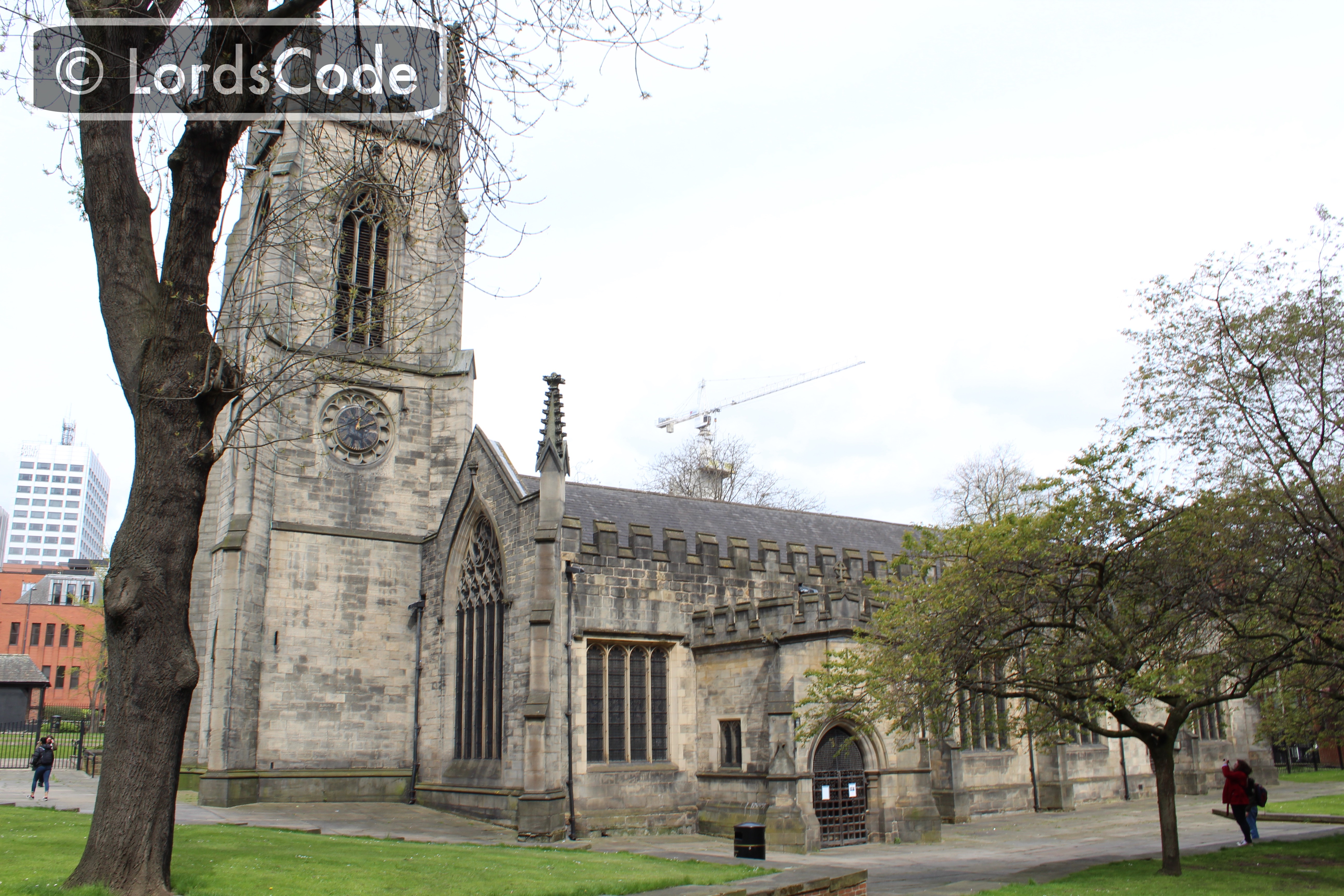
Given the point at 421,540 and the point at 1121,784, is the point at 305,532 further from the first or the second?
the point at 1121,784

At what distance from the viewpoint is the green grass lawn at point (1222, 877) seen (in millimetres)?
12281

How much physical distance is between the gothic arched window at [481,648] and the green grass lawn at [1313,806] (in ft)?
56.2

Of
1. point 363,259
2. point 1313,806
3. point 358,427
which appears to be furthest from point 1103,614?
point 363,259

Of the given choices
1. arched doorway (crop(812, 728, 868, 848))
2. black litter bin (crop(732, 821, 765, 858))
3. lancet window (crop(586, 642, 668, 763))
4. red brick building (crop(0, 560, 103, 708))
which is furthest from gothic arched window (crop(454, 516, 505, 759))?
red brick building (crop(0, 560, 103, 708))

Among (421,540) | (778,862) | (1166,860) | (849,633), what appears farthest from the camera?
(421,540)

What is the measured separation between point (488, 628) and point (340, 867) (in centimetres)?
1127

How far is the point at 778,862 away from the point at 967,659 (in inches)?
167

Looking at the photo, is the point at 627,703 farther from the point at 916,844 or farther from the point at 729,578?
the point at 916,844

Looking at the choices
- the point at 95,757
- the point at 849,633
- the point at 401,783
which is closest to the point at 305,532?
the point at 401,783

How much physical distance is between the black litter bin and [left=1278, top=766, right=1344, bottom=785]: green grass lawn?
25.5 meters

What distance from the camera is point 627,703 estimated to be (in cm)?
2098

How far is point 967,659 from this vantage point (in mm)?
13805

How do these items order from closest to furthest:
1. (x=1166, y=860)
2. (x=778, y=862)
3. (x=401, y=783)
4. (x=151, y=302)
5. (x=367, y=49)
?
(x=151, y=302), (x=367, y=49), (x=1166, y=860), (x=778, y=862), (x=401, y=783)

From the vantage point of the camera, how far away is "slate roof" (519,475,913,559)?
2394 cm
